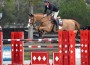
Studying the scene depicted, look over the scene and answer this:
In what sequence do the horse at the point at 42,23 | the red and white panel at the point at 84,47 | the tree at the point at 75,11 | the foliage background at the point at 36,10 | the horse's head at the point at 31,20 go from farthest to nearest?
the foliage background at the point at 36,10 < the tree at the point at 75,11 < the horse at the point at 42,23 < the horse's head at the point at 31,20 < the red and white panel at the point at 84,47

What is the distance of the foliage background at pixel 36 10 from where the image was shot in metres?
56.7

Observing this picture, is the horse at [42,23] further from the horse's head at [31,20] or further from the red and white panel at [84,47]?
the red and white panel at [84,47]

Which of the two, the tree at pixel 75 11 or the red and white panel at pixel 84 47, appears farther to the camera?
the tree at pixel 75 11

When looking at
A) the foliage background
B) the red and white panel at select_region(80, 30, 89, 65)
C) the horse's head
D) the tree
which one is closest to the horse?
the horse's head

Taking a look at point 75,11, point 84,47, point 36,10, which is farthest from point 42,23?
point 36,10

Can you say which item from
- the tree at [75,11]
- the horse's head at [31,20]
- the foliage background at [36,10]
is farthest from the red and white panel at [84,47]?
the tree at [75,11]

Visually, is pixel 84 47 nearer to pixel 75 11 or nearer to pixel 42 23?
pixel 42 23

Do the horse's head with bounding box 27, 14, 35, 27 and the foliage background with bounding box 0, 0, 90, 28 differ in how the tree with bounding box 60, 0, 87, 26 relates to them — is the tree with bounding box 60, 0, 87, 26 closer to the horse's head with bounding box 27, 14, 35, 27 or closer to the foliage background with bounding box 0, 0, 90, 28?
the foliage background with bounding box 0, 0, 90, 28

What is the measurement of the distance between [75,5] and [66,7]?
1.25m

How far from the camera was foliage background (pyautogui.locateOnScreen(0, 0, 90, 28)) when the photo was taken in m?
56.7

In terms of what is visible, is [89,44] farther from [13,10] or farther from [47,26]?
[13,10]

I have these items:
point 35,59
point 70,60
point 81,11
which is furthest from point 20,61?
point 81,11

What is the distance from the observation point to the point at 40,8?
72.2 meters

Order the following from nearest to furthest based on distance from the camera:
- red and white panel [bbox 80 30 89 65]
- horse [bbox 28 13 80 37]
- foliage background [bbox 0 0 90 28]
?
red and white panel [bbox 80 30 89 65]
horse [bbox 28 13 80 37]
foliage background [bbox 0 0 90 28]
